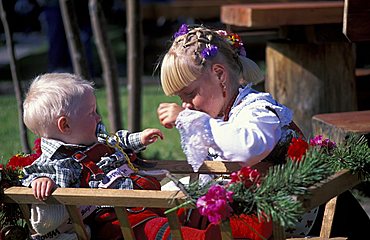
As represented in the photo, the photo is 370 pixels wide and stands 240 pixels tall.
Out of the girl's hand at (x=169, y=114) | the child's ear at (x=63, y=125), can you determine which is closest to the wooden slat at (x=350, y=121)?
the girl's hand at (x=169, y=114)

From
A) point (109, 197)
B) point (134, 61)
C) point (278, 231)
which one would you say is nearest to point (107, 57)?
point (134, 61)

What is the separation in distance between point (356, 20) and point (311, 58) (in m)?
1.28

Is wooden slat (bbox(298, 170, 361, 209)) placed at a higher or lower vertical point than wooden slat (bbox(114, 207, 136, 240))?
higher

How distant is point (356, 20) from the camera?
3973mm

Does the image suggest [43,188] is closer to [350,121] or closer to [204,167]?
[204,167]

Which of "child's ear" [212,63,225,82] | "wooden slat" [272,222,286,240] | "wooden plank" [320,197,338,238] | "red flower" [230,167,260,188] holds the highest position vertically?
"child's ear" [212,63,225,82]

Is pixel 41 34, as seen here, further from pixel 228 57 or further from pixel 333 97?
pixel 228 57

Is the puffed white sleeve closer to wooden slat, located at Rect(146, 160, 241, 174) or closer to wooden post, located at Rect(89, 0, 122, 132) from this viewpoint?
wooden slat, located at Rect(146, 160, 241, 174)

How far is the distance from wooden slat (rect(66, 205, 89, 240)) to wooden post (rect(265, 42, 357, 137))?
280 centimetres

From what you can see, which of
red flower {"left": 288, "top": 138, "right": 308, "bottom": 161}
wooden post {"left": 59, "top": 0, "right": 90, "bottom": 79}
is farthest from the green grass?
red flower {"left": 288, "top": 138, "right": 308, "bottom": 161}

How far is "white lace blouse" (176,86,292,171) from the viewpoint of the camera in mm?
2742

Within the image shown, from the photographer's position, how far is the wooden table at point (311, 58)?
5105 mm

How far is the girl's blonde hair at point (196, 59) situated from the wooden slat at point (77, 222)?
594 mm

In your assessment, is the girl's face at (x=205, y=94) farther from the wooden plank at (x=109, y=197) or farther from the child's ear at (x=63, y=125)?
the wooden plank at (x=109, y=197)
